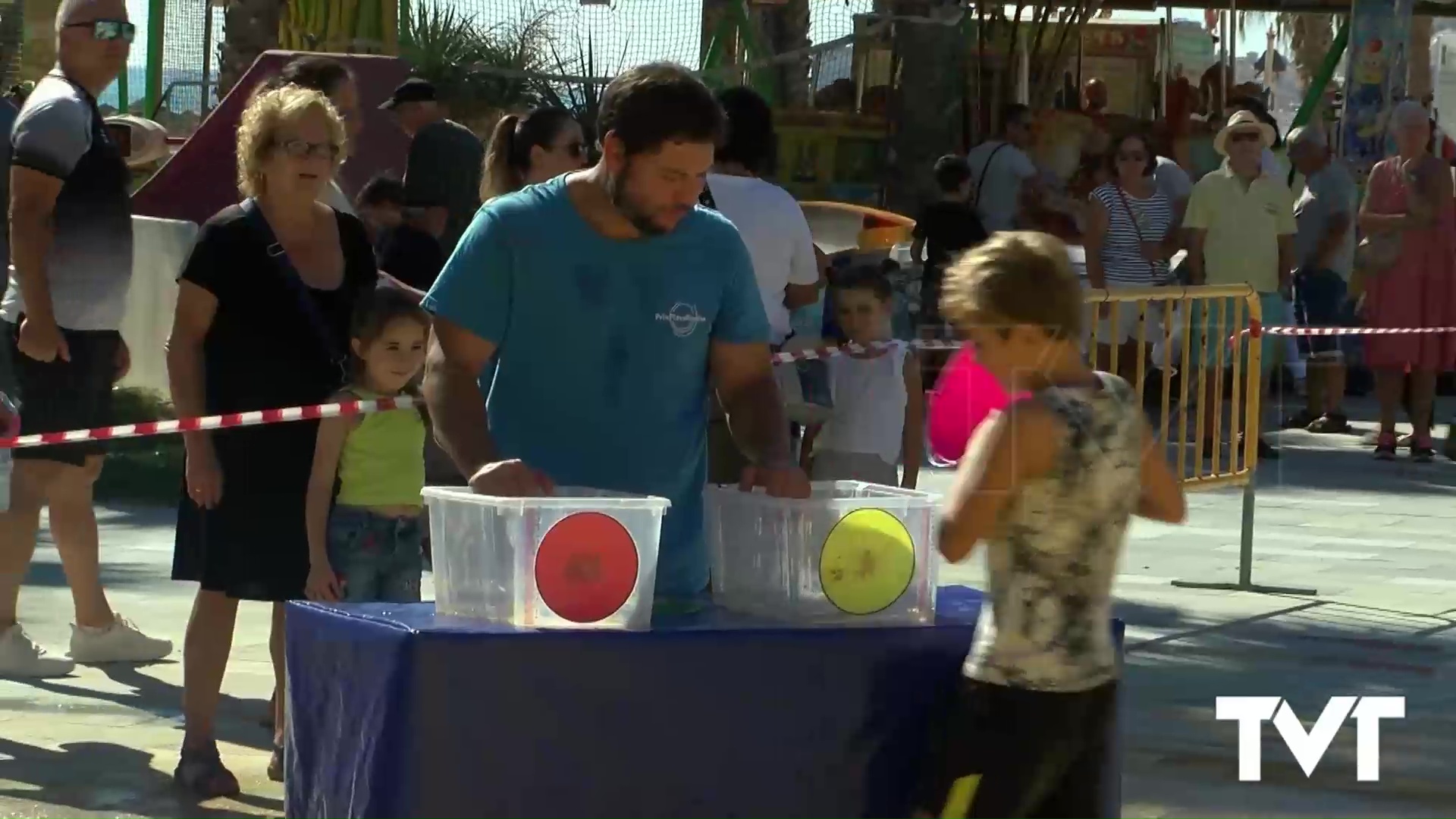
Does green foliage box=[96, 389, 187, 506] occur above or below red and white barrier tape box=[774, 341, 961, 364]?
below

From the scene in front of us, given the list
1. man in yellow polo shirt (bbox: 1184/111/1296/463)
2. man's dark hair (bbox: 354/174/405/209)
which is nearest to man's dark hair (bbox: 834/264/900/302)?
man's dark hair (bbox: 354/174/405/209)

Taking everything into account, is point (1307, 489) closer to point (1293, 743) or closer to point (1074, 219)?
point (1074, 219)

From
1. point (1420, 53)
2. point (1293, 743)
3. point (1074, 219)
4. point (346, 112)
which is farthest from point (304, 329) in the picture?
point (1420, 53)

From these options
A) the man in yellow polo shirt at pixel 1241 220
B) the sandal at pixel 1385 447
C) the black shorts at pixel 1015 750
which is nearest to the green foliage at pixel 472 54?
the man in yellow polo shirt at pixel 1241 220

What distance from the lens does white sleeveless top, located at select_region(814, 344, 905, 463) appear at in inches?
334

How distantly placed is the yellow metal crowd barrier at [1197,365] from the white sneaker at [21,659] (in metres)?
3.97

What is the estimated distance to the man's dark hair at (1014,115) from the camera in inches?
720

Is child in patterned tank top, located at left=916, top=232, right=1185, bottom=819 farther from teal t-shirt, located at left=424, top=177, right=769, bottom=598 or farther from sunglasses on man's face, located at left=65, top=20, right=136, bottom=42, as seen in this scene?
sunglasses on man's face, located at left=65, top=20, right=136, bottom=42

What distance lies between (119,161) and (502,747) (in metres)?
4.06

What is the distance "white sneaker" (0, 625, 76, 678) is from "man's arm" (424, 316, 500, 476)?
3575mm

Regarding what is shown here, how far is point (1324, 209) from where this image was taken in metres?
17.1

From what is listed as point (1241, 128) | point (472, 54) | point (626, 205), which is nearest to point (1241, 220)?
point (1241, 128)

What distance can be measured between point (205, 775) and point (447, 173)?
12.3 ft

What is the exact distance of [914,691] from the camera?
4.50m
